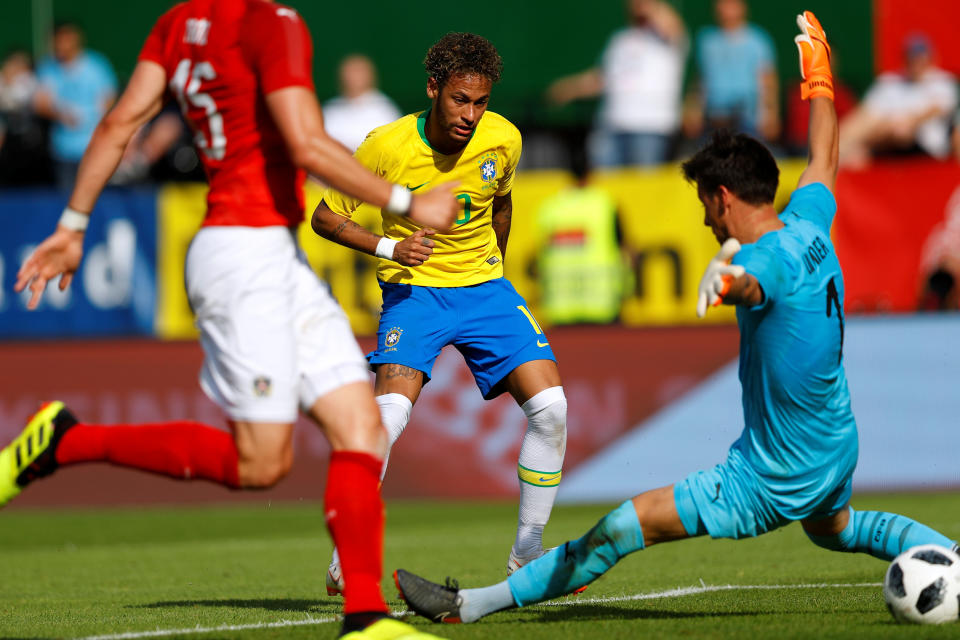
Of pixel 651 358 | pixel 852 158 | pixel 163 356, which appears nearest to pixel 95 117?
pixel 163 356

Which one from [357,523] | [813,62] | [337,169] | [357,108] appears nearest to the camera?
[337,169]

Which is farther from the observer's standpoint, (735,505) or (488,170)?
(488,170)

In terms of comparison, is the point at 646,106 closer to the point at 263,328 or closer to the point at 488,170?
the point at 488,170

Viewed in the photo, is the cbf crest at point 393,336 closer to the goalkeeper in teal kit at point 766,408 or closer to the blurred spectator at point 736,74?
the goalkeeper in teal kit at point 766,408

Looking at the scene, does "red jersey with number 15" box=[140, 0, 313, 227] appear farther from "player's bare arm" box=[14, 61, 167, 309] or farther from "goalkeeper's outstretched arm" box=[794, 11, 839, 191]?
"goalkeeper's outstretched arm" box=[794, 11, 839, 191]

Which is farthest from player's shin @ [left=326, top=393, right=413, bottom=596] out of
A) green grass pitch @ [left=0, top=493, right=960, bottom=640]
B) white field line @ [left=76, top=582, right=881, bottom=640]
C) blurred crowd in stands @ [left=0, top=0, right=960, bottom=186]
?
blurred crowd in stands @ [left=0, top=0, right=960, bottom=186]

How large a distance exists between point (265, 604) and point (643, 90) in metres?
8.95

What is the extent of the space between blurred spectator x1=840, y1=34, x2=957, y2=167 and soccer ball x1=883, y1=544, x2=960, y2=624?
28.5ft

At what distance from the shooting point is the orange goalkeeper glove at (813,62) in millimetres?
6090

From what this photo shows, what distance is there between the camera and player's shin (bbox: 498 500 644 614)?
17.5 feet

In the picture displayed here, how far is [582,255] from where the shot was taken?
43.1ft

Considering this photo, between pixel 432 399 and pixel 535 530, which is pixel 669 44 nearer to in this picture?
pixel 432 399

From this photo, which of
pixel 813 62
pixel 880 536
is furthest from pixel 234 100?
pixel 880 536

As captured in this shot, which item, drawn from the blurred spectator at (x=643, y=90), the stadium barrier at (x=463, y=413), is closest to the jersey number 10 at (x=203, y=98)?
the stadium barrier at (x=463, y=413)
